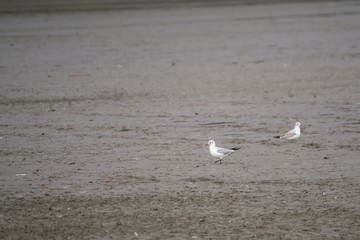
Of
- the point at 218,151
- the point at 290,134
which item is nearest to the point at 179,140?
the point at 218,151

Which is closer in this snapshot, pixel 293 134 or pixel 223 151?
pixel 223 151

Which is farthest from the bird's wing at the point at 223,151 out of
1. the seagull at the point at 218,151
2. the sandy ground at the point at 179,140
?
the sandy ground at the point at 179,140

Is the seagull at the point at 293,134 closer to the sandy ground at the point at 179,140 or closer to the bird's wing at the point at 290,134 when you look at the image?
the bird's wing at the point at 290,134

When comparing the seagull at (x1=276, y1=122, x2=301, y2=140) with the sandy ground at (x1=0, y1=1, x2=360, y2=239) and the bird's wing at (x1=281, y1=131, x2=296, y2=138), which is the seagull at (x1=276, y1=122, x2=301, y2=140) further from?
the sandy ground at (x1=0, y1=1, x2=360, y2=239)

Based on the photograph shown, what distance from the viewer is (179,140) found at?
400 inches

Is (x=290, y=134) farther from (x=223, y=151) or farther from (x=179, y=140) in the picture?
(x=179, y=140)

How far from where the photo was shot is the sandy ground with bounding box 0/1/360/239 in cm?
677

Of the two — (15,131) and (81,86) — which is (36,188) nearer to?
(15,131)

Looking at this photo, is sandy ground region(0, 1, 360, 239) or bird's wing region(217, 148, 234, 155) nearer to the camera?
sandy ground region(0, 1, 360, 239)

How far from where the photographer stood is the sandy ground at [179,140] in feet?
22.2

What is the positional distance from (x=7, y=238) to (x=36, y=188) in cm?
162

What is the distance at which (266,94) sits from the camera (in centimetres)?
1375

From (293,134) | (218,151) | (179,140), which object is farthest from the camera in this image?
(179,140)

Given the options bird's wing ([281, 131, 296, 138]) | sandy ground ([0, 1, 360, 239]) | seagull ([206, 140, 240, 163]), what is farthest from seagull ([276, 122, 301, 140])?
seagull ([206, 140, 240, 163])
